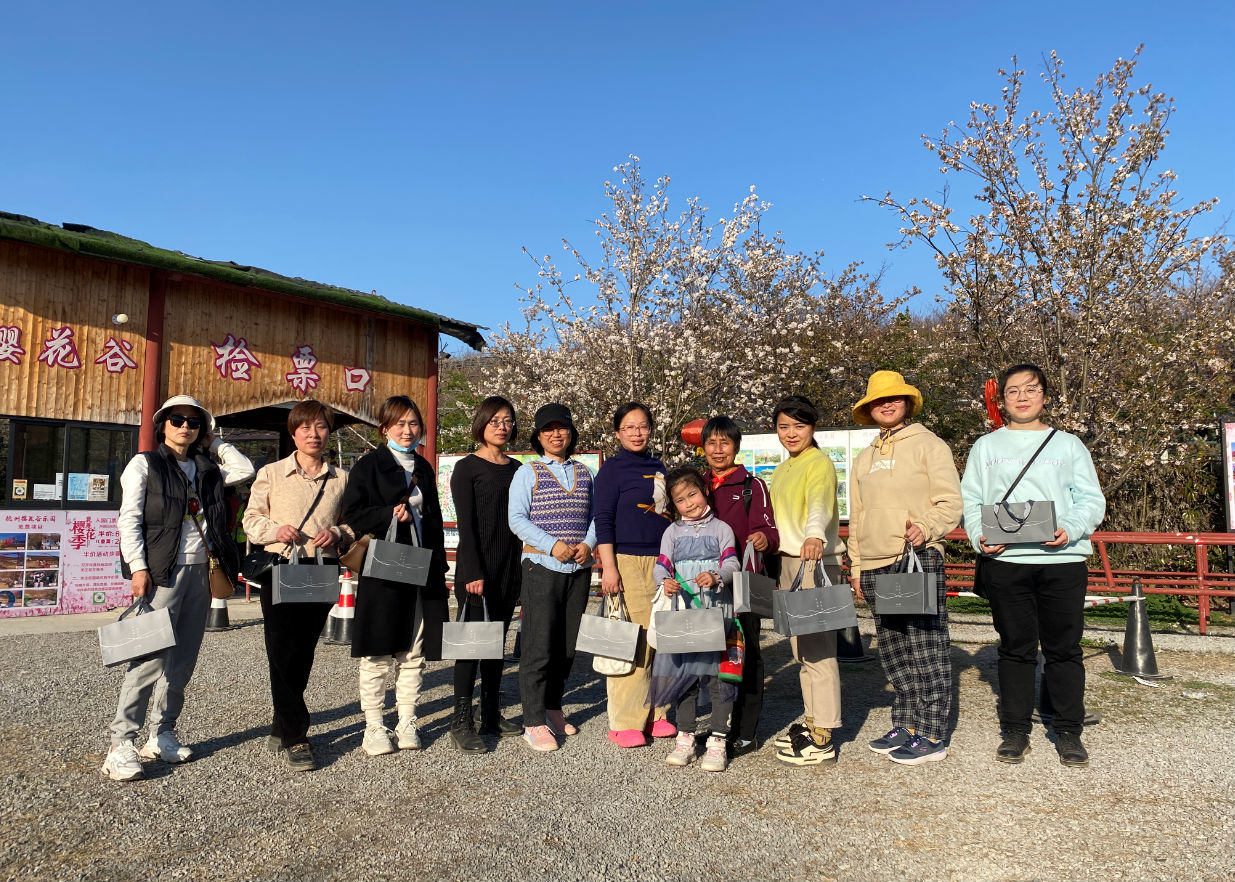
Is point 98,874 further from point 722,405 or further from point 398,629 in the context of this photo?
point 722,405

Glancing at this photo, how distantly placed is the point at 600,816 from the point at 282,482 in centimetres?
227

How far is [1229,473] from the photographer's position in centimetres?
945

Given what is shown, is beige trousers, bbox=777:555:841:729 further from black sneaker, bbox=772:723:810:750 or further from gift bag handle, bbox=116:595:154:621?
gift bag handle, bbox=116:595:154:621

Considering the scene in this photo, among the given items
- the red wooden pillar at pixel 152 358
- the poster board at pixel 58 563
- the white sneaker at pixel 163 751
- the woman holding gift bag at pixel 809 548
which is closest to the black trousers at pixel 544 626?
the woman holding gift bag at pixel 809 548

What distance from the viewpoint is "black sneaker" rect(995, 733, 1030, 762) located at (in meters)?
4.03

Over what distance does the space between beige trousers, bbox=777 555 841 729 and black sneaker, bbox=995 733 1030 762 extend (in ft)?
2.59

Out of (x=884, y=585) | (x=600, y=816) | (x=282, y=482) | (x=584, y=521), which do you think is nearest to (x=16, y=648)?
(x=282, y=482)

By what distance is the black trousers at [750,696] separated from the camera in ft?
14.1

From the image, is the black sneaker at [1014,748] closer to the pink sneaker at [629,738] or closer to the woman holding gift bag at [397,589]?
the pink sneaker at [629,738]

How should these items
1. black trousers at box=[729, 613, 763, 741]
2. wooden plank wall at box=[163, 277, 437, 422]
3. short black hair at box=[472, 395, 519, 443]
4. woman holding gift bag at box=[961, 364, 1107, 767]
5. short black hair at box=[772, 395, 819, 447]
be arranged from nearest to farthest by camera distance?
woman holding gift bag at box=[961, 364, 1107, 767], black trousers at box=[729, 613, 763, 741], short black hair at box=[772, 395, 819, 447], short black hair at box=[472, 395, 519, 443], wooden plank wall at box=[163, 277, 437, 422]

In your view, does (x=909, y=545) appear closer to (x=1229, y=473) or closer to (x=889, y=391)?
(x=889, y=391)

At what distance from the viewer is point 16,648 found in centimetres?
729

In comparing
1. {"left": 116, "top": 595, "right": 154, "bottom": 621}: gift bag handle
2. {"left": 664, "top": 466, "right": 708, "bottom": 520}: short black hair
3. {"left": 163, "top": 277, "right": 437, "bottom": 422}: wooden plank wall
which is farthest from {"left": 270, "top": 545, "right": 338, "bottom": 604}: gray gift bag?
{"left": 163, "top": 277, "right": 437, "bottom": 422}: wooden plank wall

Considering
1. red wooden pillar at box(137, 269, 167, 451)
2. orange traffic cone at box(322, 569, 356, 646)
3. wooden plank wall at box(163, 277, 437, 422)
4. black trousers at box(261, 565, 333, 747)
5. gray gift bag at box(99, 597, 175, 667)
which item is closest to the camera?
gray gift bag at box(99, 597, 175, 667)
